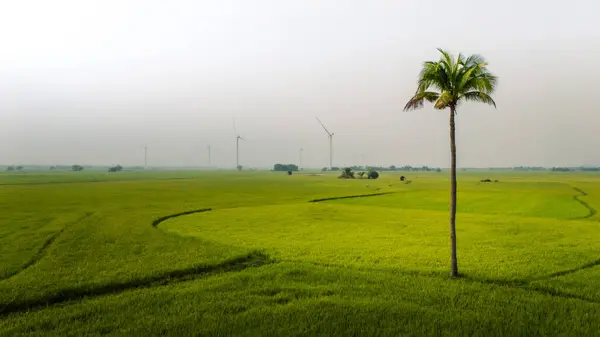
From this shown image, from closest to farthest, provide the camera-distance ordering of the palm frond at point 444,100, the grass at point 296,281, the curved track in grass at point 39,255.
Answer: the grass at point 296,281 → the palm frond at point 444,100 → the curved track in grass at point 39,255

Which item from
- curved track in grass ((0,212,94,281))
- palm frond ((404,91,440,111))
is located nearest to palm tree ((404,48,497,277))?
palm frond ((404,91,440,111))

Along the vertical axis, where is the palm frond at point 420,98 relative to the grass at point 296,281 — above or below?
above

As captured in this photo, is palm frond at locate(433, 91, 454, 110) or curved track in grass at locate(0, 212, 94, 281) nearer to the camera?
palm frond at locate(433, 91, 454, 110)

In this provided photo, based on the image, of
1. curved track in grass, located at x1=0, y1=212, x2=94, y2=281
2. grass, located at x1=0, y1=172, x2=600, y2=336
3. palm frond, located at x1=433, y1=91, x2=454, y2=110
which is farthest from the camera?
curved track in grass, located at x1=0, y1=212, x2=94, y2=281

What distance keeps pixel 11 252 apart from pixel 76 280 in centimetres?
927

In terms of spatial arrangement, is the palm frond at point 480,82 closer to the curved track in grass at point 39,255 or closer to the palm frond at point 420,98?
the palm frond at point 420,98

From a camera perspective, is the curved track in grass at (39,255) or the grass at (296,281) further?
the curved track in grass at (39,255)

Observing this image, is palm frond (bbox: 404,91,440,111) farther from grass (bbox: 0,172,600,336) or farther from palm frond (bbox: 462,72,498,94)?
grass (bbox: 0,172,600,336)

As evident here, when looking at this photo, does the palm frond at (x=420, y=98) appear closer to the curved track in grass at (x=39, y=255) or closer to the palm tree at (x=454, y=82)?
the palm tree at (x=454, y=82)

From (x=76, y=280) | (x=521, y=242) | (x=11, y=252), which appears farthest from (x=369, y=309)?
(x=11, y=252)

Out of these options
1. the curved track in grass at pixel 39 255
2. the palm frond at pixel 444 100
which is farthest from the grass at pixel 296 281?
the palm frond at pixel 444 100

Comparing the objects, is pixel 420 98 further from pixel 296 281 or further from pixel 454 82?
pixel 296 281

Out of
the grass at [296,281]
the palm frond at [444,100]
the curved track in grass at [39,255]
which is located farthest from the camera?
the curved track in grass at [39,255]

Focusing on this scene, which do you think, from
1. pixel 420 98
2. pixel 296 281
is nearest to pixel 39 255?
pixel 296 281
